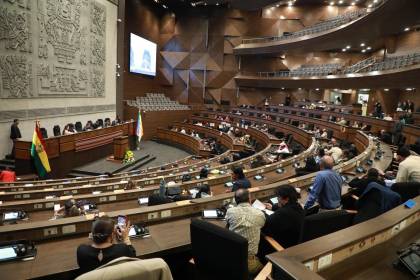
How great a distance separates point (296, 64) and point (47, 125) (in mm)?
17840

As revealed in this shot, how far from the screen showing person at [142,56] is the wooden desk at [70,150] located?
7.18m

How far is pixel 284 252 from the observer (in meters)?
1.58

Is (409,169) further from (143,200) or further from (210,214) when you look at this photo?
(143,200)

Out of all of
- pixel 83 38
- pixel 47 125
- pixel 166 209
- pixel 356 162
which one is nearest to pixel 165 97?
pixel 83 38

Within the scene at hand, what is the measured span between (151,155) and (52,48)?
5318mm

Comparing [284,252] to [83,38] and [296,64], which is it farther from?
[296,64]

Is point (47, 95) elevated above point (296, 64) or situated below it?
below

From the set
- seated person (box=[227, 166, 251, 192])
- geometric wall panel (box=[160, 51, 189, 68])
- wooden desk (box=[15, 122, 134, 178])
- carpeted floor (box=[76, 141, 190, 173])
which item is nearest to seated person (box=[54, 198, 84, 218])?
seated person (box=[227, 166, 251, 192])

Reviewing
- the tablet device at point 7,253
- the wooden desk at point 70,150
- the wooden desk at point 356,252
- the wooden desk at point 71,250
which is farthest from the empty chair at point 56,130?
the wooden desk at point 356,252

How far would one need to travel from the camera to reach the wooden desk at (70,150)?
7973 mm

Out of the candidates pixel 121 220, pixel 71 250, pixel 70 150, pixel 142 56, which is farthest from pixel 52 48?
pixel 71 250

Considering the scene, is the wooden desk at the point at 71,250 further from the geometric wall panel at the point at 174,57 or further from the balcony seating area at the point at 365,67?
the geometric wall panel at the point at 174,57

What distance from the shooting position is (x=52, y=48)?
1002 centimetres

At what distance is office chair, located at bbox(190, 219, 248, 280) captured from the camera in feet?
6.17
